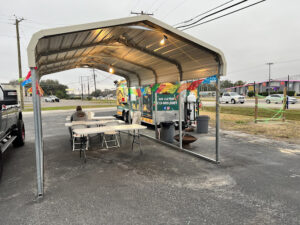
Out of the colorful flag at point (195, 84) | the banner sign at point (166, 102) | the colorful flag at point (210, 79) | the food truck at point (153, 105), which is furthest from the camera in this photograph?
the food truck at point (153, 105)

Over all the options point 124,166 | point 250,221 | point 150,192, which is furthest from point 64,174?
point 250,221

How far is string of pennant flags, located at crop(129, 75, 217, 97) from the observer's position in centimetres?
525

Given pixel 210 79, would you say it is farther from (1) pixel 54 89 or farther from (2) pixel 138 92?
(1) pixel 54 89

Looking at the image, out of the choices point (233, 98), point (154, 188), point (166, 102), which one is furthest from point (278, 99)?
point (154, 188)

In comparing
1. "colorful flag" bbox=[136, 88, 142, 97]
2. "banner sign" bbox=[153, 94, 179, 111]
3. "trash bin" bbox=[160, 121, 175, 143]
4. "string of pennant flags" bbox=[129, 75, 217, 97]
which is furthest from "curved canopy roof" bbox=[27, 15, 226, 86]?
"colorful flag" bbox=[136, 88, 142, 97]

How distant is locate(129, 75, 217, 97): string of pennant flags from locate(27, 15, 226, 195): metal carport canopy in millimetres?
199

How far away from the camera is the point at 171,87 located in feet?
29.5

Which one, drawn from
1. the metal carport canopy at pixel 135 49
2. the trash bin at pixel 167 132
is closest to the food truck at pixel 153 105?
the metal carport canopy at pixel 135 49

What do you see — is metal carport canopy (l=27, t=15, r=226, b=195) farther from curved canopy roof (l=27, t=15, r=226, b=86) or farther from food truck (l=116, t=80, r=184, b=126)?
food truck (l=116, t=80, r=184, b=126)

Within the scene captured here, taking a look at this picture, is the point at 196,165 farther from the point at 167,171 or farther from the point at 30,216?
the point at 30,216

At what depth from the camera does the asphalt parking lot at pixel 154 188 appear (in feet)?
9.23

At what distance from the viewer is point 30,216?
2.84m

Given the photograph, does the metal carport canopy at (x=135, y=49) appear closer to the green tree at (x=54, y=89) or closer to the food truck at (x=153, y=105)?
the food truck at (x=153, y=105)

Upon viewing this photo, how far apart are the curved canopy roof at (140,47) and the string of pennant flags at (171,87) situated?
0.71ft
